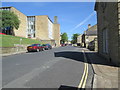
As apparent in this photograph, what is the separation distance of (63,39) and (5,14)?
241 ft

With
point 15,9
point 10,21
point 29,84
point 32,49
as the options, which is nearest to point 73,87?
point 29,84

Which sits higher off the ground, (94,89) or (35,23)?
(35,23)

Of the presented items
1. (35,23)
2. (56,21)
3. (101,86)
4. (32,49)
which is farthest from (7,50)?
(56,21)

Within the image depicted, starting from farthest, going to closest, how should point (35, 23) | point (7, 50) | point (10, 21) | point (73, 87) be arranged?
point (35, 23)
point (10, 21)
point (7, 50)
point (73, 87)

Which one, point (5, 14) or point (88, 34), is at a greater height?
point (5, 14)

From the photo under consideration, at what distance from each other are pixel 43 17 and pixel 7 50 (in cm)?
5287

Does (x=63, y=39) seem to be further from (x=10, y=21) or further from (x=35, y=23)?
(x=10, y=21)

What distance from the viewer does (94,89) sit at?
442 centimetres

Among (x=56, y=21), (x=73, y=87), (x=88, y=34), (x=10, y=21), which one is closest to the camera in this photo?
(x=73, y=87)

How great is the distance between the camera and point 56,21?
345ft

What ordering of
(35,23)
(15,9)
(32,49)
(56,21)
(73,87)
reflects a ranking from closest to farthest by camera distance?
(73,87) → (32,49) → (15,9) → (35,23) → (56,21)

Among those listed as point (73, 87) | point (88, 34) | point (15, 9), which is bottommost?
point (73, 87)

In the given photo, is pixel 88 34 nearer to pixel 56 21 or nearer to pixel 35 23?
pixel 35 23

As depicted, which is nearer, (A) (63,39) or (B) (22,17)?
(B) (22,17)
